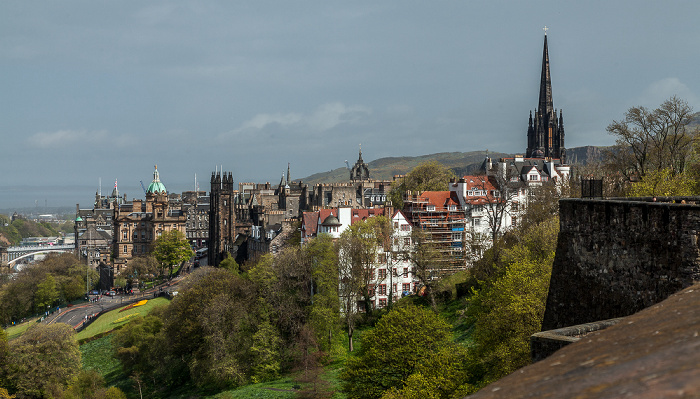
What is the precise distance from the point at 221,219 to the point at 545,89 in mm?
72347

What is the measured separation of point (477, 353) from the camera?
3180 centimetres

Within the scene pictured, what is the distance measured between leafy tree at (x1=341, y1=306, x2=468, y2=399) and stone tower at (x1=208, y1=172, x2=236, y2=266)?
83.6 metres

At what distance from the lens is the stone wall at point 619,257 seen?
38.2 feet

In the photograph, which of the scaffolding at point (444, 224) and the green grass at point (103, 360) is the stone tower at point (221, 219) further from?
the scaffolding at point (444, 224)

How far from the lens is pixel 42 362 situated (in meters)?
55.3

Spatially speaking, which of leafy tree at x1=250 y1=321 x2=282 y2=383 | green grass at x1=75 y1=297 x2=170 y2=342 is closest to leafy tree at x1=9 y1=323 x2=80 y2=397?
leafy tree at x1=250 y1=321 x2=282 y2=383

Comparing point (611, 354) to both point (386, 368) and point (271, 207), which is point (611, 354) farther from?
point (271, 207)

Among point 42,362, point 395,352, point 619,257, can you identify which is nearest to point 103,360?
point 42,362

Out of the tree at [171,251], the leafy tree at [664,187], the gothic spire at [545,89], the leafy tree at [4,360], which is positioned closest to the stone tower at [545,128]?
the gothic spire at [545,89]

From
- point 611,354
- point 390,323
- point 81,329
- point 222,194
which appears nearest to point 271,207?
point 222,194

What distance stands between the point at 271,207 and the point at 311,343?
84288 mm

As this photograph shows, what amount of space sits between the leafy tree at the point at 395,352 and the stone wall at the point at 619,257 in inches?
698

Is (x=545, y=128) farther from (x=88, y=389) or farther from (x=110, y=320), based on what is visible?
(x=88, y=389)

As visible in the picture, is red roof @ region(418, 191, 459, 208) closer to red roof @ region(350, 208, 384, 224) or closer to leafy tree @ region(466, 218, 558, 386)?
red roof @ region(350, 208, 384, 224)
